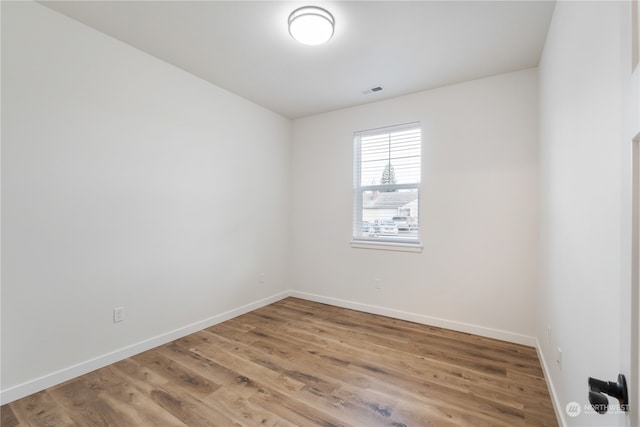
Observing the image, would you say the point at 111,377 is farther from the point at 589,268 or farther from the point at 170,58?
the point at 589,268

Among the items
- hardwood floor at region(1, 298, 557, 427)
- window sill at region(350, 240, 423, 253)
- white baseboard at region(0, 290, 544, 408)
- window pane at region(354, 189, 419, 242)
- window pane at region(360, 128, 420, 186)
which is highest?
window pane at region(360, 128, 420, 186)

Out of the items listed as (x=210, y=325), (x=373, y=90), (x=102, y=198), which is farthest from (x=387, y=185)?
(x=102, y=198)

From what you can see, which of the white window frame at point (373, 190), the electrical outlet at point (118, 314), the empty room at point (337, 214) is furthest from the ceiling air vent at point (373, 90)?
the electrical outlet at point (118, 314)

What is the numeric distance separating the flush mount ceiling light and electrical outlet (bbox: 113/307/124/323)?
2598 mm

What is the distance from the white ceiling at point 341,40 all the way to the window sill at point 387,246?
69.2 inches

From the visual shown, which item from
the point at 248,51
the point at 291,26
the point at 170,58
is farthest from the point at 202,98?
the point at 291,26

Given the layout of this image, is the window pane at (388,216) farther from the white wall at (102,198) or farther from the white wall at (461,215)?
the white wall at (102,198)

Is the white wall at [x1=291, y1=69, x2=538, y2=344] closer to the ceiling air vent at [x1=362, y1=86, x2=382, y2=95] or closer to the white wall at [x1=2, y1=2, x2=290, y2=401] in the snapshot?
the ceiling air vent at [x1=362, y1=86, x2=382, y2=95]

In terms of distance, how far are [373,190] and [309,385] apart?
233cm

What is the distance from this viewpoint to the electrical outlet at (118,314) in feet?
7.73

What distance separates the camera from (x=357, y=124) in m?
3.68

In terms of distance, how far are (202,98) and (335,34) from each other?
160 cm

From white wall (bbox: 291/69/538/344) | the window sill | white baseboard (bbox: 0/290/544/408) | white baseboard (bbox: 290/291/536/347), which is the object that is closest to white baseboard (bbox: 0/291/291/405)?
A: white baseboard (bbox: 0/290/544/408)

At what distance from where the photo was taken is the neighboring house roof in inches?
133
